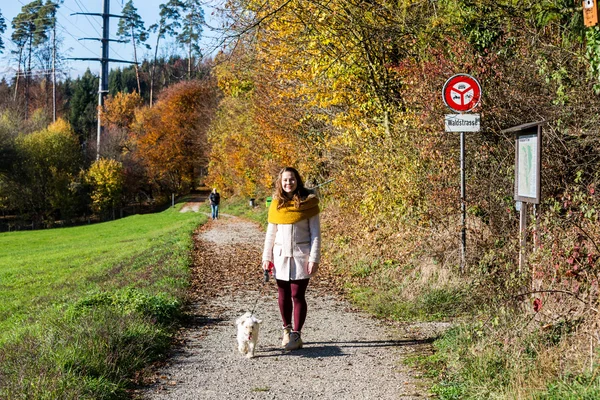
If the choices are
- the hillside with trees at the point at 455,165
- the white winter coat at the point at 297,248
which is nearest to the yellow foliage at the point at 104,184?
the hillside with trees at the point at 455,165

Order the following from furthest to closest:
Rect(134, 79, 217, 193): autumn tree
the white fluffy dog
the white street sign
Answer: Rect(134, 79, 217, 193): autumn tree, the white street sign, the white fluffy dog

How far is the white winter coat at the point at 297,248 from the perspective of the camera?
7.81 meters

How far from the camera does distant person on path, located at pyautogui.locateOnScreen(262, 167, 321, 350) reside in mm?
7820

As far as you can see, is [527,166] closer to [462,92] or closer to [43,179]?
[462,92]

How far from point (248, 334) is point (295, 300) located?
78 centimetres

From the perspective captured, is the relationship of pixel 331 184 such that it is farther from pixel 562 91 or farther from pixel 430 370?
pixel 430 370

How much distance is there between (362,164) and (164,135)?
55752mm

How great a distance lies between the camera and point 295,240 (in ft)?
25.8

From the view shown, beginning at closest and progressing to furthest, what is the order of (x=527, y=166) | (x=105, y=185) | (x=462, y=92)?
A: (x=527, y=166), (x=462, y=92), (x=105, y=185)

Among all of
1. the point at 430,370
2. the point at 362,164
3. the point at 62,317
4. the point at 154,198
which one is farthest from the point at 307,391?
the point at 154,198

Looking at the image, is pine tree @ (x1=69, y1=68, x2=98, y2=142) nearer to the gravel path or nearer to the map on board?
the gravel path

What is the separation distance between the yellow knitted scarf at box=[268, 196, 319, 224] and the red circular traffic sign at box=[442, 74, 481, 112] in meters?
3.29

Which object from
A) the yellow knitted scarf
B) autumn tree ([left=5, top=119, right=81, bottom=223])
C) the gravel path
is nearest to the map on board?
the gravel path

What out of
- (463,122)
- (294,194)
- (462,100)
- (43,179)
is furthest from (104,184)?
(294,194)
